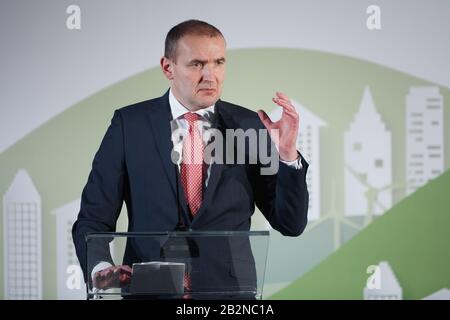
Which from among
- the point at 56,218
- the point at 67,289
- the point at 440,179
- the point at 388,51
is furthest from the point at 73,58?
the point at 440,179

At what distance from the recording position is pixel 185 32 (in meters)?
4.14

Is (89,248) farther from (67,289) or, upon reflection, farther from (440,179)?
(440,179)

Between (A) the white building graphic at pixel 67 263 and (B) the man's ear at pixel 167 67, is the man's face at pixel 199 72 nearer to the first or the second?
(B) the man's ear at pixel 167 67

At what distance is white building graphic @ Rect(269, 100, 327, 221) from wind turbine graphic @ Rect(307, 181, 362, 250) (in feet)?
0.12

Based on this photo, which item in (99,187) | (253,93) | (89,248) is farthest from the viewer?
(253,93)

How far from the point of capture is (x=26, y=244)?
4375 mm

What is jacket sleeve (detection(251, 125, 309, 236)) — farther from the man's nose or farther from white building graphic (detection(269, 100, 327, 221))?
the man's nose

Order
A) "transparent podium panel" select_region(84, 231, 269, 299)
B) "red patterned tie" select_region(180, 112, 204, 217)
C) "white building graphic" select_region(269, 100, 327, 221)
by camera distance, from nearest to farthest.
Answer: "transparent podium panel" select_region(84, 231, 269, 299), "red patterned tie" select_region(180, 112, 204, 217), "white building graphic" select_region(269, 100, 327, 221)

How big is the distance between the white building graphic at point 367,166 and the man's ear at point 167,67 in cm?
97

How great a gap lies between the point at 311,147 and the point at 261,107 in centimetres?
33

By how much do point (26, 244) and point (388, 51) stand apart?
2133mm

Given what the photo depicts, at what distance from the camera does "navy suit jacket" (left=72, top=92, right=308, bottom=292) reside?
3738mm

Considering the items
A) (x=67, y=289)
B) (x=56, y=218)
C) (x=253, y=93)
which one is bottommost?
(x=67, y=289)

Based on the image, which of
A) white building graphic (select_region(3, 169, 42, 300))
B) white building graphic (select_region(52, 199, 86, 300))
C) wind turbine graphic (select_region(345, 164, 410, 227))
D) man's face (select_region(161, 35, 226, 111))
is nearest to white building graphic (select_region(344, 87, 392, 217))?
wind turbine graphic (select_region(345, 164, 410, 227))
